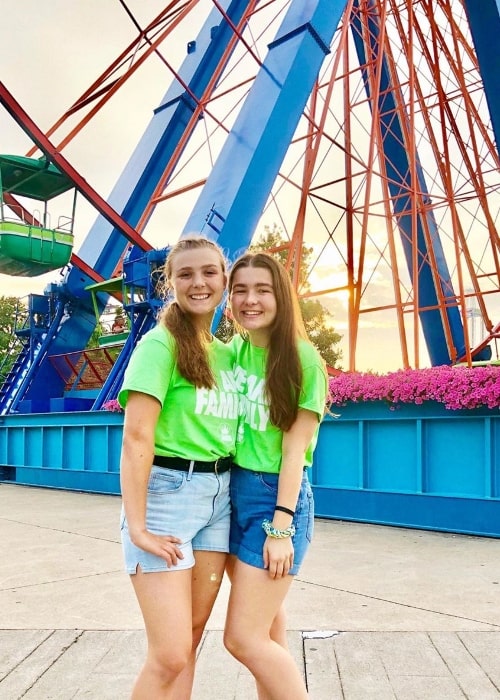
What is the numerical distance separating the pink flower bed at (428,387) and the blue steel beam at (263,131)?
113 inches

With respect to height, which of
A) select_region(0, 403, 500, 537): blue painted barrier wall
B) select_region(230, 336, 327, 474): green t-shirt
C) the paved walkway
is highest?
select_region(230, 336, 327, 474): green t-shirt

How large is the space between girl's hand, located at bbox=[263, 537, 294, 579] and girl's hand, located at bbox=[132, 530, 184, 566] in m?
0.24

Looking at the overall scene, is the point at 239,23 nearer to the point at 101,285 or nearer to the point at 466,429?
the point at 101,285

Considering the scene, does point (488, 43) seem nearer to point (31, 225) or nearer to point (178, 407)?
point (31, 225)

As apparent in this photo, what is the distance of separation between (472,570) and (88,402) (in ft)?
31.1

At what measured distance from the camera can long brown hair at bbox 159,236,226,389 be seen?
1.86m

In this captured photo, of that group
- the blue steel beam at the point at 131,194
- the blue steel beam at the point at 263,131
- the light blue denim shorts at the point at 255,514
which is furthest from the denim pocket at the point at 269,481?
the blue steel beam at the point at 131,194

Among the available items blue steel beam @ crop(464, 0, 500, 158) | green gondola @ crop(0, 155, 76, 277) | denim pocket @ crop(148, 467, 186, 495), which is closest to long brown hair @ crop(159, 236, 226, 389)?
denim pocket @ crop(148, 467, 186, 495)

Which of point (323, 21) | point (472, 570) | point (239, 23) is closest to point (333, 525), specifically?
point (472, 570)

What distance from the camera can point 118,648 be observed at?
304cm

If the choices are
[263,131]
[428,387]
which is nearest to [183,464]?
[428,387]

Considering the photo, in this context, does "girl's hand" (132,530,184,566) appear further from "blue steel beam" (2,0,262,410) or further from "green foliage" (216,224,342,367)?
"green foliage" (216,224,342,367)

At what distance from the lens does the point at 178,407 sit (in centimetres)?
185

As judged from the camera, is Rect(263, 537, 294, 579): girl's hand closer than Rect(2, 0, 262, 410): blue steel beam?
Yes
